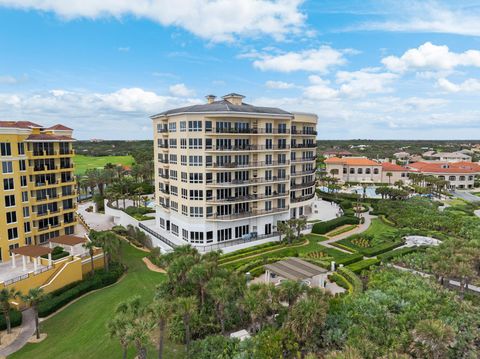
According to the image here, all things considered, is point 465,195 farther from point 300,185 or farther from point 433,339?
point 433,339

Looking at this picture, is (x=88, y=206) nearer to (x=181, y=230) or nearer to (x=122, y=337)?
(x=181, y=230)

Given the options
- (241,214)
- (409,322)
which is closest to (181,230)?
(241,214)

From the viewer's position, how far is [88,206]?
83125 mm

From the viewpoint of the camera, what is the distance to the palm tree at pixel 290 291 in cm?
2380

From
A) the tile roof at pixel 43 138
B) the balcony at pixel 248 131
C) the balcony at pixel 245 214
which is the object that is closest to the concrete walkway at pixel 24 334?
the tile roof at pixel 43 138

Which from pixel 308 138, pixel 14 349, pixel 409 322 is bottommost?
pixel 14 349

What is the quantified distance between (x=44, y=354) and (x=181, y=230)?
2555 centimetres

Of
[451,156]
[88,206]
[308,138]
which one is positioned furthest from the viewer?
[451,156]

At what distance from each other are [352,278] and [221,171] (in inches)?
902

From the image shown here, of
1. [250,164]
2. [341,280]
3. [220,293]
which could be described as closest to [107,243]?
[220,293]

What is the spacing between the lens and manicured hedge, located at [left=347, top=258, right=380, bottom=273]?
3977cm

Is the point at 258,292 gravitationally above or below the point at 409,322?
above

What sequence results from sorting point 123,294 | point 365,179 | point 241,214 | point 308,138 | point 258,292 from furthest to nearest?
point 365,179
point 308,138
point 241,214
point 123,294
point 258,292

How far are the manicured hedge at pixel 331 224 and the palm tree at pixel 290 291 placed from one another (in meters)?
32.9
